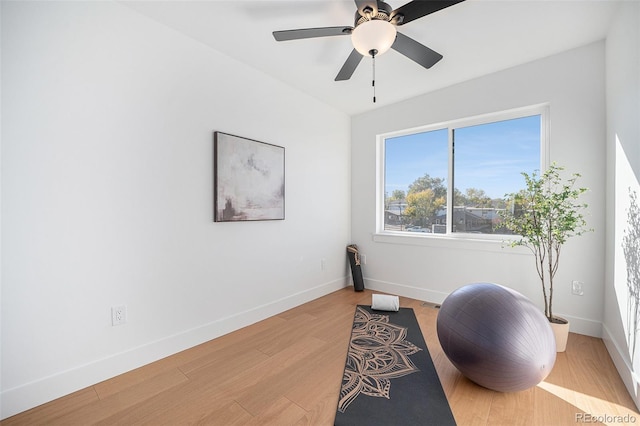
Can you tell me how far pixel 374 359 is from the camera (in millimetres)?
2154

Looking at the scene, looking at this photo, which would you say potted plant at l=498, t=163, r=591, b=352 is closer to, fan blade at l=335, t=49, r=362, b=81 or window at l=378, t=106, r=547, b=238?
window at l=378, t=106, r=547, b=238

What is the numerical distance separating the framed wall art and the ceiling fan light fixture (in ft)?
4.65

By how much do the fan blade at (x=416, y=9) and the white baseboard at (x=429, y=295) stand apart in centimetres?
289

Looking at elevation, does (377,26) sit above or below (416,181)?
above

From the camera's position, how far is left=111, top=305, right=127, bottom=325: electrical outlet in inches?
77.2

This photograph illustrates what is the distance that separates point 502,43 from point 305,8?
1.76 metres

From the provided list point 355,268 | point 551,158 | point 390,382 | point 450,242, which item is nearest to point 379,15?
point 551,158

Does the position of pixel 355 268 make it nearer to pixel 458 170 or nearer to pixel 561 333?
pixel 458 170

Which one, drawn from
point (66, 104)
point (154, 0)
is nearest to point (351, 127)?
point (154, 0)

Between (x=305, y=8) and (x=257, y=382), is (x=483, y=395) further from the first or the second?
(x=305, y=8)

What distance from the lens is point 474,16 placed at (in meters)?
2.09

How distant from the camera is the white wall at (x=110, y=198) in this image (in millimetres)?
1628

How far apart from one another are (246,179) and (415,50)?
6.00ft

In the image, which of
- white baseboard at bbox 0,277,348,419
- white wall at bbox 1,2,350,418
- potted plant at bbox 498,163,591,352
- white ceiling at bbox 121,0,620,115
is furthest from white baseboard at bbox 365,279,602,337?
white ceiling at bbox 121,0,620,115
